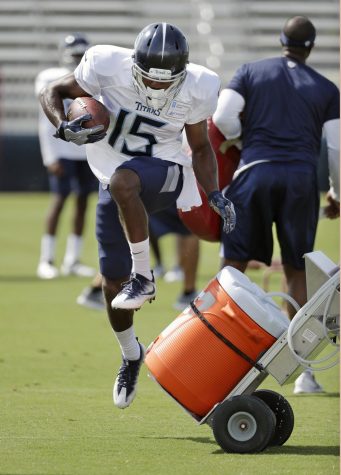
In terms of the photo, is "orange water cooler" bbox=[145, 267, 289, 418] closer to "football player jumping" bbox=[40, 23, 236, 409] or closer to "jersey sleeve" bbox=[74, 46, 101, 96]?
"football player jumping" bbox=[40, 23, 236, 409]

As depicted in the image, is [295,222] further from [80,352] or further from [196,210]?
[80,352]

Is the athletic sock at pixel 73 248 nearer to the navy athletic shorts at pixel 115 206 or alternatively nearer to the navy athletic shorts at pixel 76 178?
the navy athletic shorts at pixel 76 178

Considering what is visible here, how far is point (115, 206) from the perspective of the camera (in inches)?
202

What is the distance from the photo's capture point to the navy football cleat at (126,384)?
514cm

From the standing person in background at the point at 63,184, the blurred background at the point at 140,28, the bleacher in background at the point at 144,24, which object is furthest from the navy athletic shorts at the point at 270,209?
the bleacher in background at the point at 144,24

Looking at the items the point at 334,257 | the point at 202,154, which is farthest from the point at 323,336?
Answer: the point at 334,257

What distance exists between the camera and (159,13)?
80.7 ft

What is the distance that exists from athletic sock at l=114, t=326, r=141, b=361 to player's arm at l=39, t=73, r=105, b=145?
1032mm

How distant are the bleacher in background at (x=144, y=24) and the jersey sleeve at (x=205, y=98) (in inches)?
757

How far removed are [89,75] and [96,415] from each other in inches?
60.0

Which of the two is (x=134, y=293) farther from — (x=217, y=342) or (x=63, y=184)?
(x=63, y=184)

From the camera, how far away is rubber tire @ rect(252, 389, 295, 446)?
4629 millimetres

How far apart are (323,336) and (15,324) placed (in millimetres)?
3988

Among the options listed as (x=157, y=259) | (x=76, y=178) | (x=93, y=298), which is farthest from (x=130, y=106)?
(x=76, y=178)
